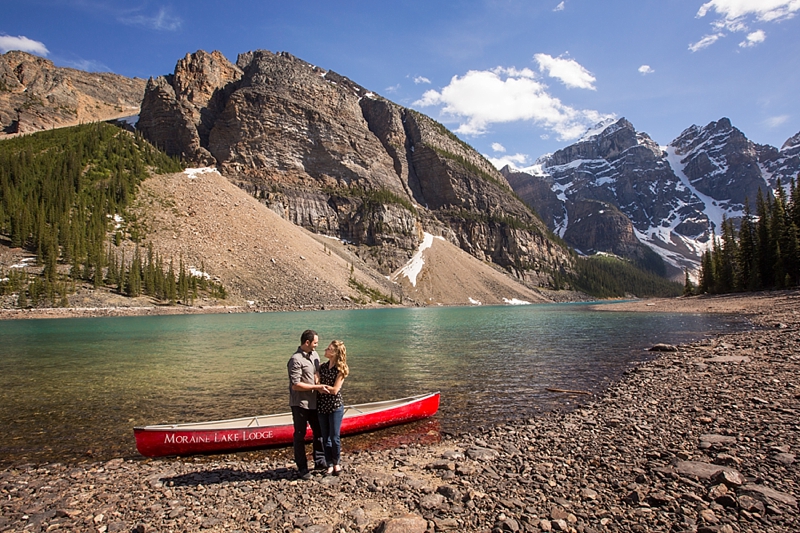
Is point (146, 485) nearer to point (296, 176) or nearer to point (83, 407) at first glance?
point (83, 407)

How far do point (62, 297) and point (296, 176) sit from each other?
99888 millimetres

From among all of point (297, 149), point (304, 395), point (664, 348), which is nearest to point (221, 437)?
point (304, 395)

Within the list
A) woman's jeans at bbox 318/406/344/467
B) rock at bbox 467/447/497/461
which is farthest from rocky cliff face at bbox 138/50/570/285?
woman's jeans at bbox 318/406/344/467

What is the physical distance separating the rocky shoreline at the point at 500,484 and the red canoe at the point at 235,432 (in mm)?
343

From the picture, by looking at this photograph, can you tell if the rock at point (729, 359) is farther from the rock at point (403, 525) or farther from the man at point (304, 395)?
the man at point (304, 395)

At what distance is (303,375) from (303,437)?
1.42 meters

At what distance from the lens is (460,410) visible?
549 inches

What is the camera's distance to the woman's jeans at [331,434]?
870 cm

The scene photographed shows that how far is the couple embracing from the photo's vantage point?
8344mm

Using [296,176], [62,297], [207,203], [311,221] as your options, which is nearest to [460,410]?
[62,297]

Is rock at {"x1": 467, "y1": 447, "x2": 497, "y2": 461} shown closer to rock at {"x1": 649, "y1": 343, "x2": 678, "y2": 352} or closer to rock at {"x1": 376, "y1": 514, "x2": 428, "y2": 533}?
rock at {"x1": 376, "y1": 514, "x2": 428, "y2": 533}

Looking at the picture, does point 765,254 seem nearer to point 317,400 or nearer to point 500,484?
point 500,484

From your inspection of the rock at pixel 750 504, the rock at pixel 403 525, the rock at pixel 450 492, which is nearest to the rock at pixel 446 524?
the rock at pixel 403 525

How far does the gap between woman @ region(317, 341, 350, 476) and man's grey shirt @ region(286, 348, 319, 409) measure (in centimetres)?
17
